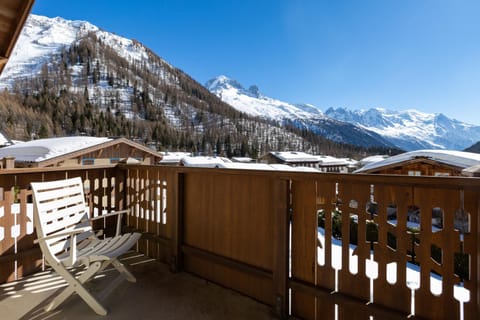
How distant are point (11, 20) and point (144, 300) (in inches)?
101

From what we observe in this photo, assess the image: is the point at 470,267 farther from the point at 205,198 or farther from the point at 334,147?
the point at 334,147

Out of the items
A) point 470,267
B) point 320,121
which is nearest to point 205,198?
point 470,267

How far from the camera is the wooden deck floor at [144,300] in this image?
6.51 ft

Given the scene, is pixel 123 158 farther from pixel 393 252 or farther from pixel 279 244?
pixel 393 252

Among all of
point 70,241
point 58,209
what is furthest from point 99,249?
point 58,209

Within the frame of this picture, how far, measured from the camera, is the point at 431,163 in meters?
10.8

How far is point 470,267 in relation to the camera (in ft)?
4.49

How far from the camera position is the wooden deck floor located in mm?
1983

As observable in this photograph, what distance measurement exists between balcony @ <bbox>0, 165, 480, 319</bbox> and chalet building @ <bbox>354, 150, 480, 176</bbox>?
9.23 metres

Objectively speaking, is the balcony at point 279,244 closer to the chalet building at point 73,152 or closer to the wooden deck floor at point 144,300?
the wooden deck floor at point 144,300

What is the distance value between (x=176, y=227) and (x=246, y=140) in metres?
53.5

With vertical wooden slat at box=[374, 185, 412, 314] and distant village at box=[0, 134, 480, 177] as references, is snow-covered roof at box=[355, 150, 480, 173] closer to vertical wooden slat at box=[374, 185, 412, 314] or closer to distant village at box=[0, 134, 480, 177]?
distant village at box=[0, 134, 480, 177]

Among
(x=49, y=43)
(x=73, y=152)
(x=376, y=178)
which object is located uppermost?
(x=49, y=43)

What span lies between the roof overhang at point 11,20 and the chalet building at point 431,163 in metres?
10.6
